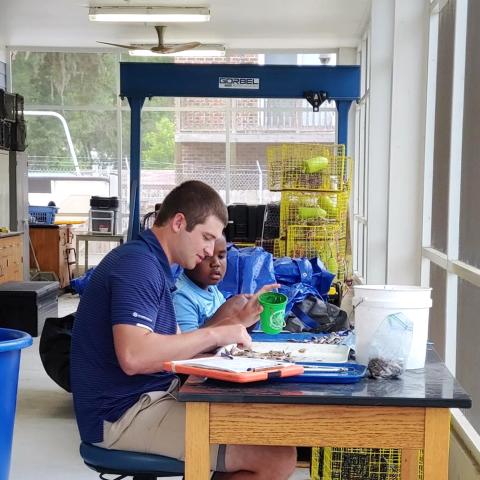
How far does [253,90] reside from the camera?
6648 mm

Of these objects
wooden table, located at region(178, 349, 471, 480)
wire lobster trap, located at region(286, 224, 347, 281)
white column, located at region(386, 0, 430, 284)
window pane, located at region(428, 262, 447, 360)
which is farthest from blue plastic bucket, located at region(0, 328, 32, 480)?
wire lobster trap, located at region(286, 224, 347, 281)

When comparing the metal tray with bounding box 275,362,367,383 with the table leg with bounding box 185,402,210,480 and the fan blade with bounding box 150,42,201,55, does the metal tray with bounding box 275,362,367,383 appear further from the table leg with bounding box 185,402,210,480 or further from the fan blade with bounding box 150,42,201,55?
the fan blade with bounding box 150,42,201,55

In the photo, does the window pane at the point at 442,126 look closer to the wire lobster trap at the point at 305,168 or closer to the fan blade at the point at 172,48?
the wire lobster trap at the point at 305,168

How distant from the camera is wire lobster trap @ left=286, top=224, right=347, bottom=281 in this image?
6.23 meters

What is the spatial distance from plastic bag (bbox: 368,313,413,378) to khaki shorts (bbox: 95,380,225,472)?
59 cm

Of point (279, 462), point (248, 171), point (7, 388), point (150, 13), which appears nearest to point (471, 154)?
point (279, 462)

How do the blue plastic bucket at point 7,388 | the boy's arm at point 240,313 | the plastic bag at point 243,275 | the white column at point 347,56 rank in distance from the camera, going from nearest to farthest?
the boy's arm at point 240,313 < the blue plastic bucket at point 7,388 < the plastic bag at point 243,275 < the white column at point 347,56

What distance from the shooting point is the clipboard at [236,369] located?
2.00 meters

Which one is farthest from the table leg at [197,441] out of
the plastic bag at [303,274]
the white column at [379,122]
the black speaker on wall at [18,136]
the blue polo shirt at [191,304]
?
the black speaker on wall at [18,136]

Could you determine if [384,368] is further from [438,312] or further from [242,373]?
[438,312]

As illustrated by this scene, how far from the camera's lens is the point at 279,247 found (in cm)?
640

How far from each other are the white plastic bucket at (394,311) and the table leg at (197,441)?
0.52 m

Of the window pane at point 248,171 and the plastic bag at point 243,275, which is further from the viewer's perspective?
the window pane at point 248,171

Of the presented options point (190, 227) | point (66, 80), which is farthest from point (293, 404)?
point (66, 80)
